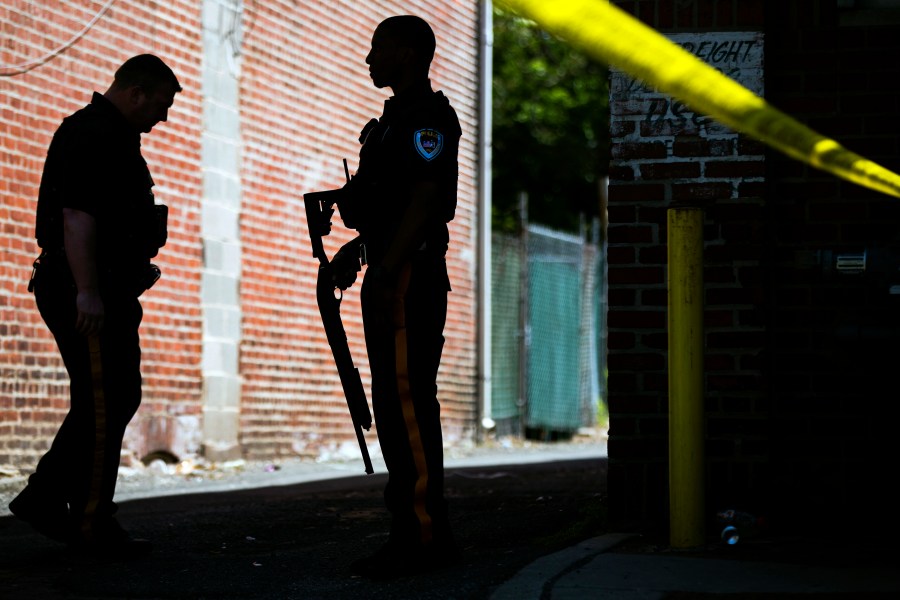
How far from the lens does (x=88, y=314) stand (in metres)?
5.30

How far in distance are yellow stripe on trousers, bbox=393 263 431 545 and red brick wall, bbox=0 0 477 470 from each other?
482 cm

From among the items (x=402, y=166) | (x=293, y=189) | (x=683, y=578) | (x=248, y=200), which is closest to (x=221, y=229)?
(x=248, y=200)

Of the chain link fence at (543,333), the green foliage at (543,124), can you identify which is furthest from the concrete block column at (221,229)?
the green foliage at (543,124)

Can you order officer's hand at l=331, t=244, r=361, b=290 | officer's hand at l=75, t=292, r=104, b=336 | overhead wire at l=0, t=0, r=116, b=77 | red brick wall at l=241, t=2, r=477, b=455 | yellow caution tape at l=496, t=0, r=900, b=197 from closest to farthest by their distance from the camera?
yellow caution tape at l=496, t=0, r=900, b=197, officer's hand at l=331, t=244, r=361, b=290, officer's hand at l=75, t=292, r=104, b=336, overhead wire at l=0, t=0, r=116, b=77, red brick wall at l=241, t=2, r=477, b=455

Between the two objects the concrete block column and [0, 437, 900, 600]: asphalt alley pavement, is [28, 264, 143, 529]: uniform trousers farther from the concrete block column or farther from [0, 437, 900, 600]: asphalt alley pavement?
the concrete block column

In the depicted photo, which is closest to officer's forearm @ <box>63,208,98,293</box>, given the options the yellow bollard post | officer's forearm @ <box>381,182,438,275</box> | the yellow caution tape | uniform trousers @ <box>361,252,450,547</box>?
uniform trousers @ <box>361,252,450,547</box>

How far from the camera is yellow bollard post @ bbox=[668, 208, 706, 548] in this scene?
15.7 ft

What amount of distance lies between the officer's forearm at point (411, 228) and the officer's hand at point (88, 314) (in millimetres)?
1212

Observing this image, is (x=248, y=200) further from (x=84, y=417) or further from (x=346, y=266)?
(x=346, y=266)

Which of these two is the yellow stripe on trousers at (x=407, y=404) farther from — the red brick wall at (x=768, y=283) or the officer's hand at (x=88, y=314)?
the officer's hand at (x=88, y=314)

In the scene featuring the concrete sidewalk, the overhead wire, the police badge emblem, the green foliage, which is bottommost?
the concrete sidewalk

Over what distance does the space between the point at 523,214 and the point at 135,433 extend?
695cm

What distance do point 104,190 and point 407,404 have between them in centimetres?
148

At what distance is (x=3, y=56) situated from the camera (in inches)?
357
